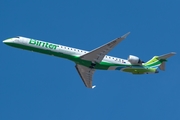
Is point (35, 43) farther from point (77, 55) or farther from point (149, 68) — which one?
point (149, 68)

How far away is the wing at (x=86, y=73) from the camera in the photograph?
48450 millimetres

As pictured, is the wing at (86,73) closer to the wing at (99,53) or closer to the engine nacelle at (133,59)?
the wing at (99,53)

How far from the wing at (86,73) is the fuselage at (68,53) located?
178 centimetres

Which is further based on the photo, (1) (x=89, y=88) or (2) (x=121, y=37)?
(1) (x=89, y=88)

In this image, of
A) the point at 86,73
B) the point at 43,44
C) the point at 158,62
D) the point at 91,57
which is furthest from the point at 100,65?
the point at 158,62

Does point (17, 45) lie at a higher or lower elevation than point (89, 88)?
higher

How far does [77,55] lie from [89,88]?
5.88 meters

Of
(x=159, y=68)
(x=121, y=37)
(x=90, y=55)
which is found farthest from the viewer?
(x=159, y=68)

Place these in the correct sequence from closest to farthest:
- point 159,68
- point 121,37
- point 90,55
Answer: point 121,37 → point 90,55 → point 159,68

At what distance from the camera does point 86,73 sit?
49312 millimetres

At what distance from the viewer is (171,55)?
153 feet

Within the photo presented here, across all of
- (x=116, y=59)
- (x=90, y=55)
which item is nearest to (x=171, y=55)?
(x=116, y=59)

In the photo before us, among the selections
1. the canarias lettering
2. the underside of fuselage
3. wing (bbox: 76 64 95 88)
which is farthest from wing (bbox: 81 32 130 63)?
the canarias lettering

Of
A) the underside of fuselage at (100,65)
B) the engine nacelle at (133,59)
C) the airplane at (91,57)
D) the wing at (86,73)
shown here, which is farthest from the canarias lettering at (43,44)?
the engine nacelle at (133,59)
